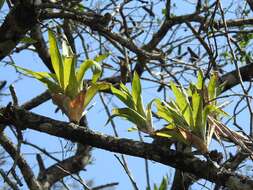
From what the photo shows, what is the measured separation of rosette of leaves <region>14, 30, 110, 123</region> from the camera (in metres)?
1.93

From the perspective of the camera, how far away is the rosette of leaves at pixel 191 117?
A: 5.81 feet

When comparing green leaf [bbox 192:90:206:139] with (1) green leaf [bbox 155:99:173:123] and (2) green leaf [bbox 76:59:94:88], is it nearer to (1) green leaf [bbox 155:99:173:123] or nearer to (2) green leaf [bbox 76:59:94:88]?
(1) green leaf [bbox 155:99:173:123]

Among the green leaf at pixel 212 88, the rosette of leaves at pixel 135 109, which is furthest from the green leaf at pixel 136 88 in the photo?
the green leaf at pixel 212 88

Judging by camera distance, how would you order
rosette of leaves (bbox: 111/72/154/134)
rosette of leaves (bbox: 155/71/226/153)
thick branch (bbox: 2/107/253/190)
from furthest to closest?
1. rosette of leaves (bbox: 111/72/154/134)
2. rosette of leaves (bbox: 155/71/226/153)
3. thick branch (bbox: 2/107/253/190)

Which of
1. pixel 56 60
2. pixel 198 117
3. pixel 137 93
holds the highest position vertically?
pixel 56 60

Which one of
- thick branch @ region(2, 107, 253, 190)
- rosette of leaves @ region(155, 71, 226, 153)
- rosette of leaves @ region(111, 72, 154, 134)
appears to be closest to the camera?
thick branch @ region(2, 107, 253, 190)

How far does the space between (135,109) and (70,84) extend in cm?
24

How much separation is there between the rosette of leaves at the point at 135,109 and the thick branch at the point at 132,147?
135 mm

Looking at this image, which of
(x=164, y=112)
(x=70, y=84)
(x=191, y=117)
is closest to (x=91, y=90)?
(x=70, y=84)

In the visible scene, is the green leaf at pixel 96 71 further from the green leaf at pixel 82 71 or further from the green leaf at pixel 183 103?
the green leaf at pixel 183 103

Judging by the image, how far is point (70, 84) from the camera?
1.96 metres

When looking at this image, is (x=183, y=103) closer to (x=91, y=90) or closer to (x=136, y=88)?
(x=136, y=88)

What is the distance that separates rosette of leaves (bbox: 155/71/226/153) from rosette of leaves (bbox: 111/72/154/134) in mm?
50

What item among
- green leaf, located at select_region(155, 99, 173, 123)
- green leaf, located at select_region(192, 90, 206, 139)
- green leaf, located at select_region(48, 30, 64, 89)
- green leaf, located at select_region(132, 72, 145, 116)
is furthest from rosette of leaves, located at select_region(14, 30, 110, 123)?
green leaf, located at select_region(192, 90, 206, 139)
